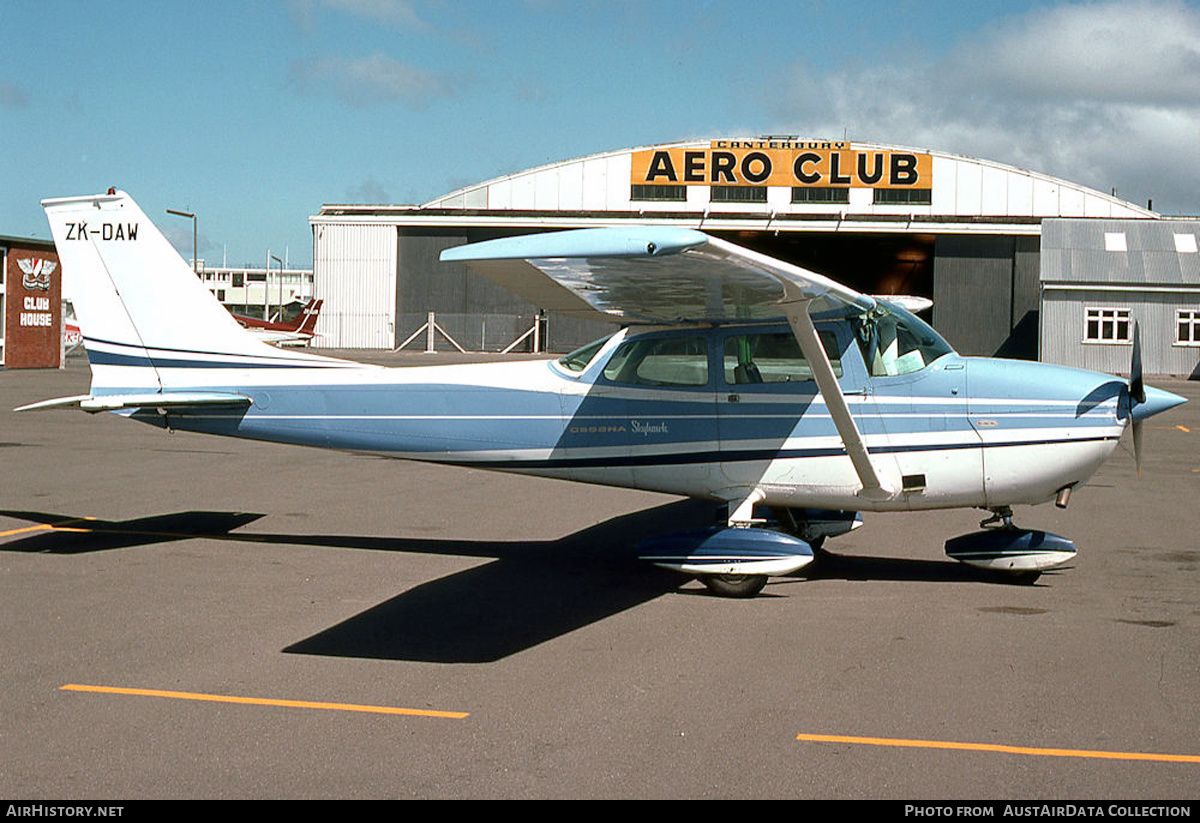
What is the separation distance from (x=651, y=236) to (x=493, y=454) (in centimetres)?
366

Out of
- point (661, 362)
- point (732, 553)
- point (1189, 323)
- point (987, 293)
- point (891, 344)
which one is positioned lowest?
point (732, 553)

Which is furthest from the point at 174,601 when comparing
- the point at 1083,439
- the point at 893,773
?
the point at 1083,439

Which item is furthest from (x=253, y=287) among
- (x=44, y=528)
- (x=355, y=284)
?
(x=44, y=528)

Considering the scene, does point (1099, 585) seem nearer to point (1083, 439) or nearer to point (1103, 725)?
point (1083, 439)

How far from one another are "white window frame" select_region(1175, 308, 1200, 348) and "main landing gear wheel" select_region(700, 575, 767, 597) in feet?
125

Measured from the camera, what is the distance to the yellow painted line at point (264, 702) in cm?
520

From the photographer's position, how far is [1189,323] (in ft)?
132

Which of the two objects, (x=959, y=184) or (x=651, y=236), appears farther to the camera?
(x=959, y=184)

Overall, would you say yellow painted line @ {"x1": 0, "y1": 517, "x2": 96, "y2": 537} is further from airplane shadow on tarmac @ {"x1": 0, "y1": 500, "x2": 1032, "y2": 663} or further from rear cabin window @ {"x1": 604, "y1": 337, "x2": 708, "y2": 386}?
rear cabin window @ {"x1": 604, "y1": 337, "x2": 708, "y2": 386}

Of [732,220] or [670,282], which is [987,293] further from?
[670,282]

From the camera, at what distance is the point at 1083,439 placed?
7496 mm

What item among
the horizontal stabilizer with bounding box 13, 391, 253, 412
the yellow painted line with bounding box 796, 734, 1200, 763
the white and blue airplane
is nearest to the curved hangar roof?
the white and blue airplane

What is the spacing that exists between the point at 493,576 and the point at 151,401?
121 inches

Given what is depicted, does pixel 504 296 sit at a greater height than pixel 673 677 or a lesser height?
greater
